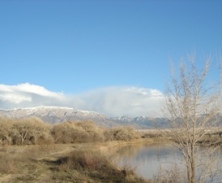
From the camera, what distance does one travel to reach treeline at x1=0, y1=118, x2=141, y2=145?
4828 centimetres

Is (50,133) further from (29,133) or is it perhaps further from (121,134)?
(121,134)

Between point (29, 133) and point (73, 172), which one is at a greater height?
point (29, 133)

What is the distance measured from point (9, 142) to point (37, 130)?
5.22 m

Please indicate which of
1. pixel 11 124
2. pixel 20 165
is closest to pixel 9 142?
pixel 11 124

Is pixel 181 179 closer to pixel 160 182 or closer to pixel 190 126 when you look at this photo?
pixel 160 182

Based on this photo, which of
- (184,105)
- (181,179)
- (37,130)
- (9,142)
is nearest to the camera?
(184,105)

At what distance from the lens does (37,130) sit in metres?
51.2

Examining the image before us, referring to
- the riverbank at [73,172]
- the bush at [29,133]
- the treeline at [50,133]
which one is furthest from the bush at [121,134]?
the riverbank at [73,172]

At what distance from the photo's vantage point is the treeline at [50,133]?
48.3 metres

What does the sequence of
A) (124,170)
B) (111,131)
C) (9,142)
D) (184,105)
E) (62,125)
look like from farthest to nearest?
(111,131) → (62,125) → (9,142) → (124,170) → (184,105)

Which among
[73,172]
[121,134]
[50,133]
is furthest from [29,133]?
[73,172]

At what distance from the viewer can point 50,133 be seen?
183 feet

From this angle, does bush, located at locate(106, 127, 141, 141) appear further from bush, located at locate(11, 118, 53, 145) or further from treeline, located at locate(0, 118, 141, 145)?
bush, located at locate(11, 118, 53, 145)

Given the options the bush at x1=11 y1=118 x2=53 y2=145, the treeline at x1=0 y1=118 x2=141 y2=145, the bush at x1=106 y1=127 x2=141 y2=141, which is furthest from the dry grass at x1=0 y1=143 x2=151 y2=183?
the bush at x1=106 y1=127 x2=141 y2=141
